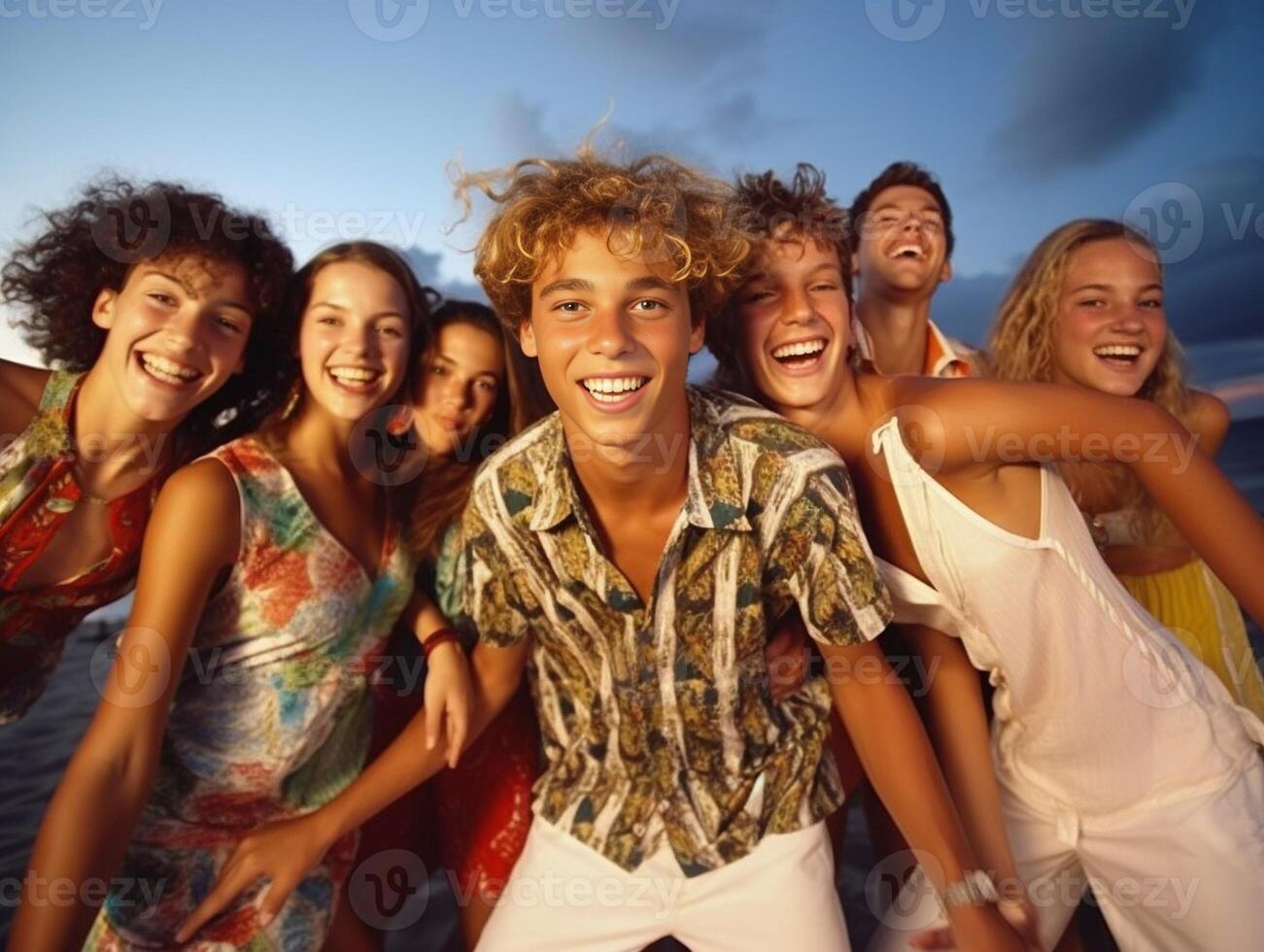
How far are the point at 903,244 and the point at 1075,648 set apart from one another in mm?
1791

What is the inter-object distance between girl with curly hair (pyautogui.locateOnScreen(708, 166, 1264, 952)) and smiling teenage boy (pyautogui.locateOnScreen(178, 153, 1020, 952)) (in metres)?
0.21

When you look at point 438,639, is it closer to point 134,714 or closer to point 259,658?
point 259,658

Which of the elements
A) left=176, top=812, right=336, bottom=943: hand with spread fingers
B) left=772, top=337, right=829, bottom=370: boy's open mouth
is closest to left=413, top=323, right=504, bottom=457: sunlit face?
left=772, top=337, right=829, bottom=370: boy's open mouth

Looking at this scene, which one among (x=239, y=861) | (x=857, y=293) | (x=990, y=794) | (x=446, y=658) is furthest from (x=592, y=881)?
(x=857, y=293)

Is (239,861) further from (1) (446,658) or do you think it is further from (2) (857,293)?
(2) (857,293)

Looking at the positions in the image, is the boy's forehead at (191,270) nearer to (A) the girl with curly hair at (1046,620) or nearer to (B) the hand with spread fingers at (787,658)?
(A) the girl with curly hair at (1046,620)

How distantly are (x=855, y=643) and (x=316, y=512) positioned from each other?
4.41ft

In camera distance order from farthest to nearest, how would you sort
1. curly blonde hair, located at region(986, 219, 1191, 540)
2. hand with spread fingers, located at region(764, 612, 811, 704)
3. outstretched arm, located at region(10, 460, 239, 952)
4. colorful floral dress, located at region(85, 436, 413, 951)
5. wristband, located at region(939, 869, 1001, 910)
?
curly blonde hair, located at region(986, 219, 1191, 540)
hand with spread fingers, located at region(764, 612, 811, 704)
colorful floral dress, located at region(85, 436, 413, 951)
wristband, located at region(939, 869, 1001, 910)
outstretched arm, located at region(10, 460, 239, 952)

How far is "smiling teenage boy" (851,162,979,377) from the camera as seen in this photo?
3227 mm

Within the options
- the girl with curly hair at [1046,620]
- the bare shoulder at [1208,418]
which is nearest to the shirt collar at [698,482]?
the girl with curly hair at [1046,620]

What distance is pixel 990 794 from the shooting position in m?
2.15

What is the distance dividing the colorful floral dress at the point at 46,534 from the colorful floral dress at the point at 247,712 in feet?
0.99

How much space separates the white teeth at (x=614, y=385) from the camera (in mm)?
1793

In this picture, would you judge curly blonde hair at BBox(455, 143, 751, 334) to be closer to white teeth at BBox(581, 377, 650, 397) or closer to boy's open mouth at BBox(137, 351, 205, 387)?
white teeth at BBox(581, 377, 650, 397)
